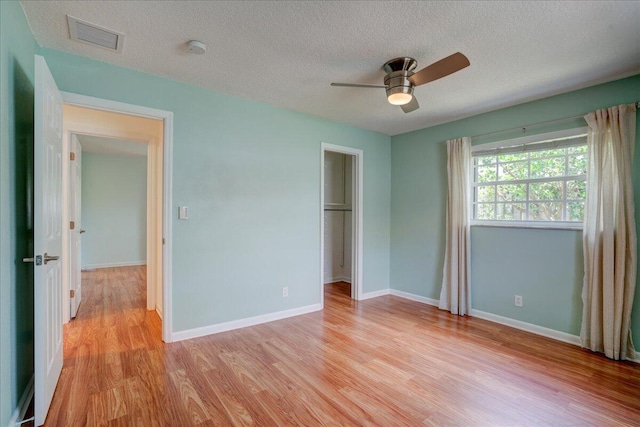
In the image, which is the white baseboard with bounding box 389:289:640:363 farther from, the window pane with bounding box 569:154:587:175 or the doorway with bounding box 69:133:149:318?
the doorway with bounding box 69:133:149:318

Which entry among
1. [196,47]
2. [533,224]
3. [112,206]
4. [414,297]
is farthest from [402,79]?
[112,206]

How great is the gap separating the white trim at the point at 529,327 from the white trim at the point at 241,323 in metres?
1.95

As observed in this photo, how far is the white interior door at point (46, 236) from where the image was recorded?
163 cm

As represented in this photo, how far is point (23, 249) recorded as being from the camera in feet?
6.14

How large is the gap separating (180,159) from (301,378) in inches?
85.8

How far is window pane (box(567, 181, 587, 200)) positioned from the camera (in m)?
2.91

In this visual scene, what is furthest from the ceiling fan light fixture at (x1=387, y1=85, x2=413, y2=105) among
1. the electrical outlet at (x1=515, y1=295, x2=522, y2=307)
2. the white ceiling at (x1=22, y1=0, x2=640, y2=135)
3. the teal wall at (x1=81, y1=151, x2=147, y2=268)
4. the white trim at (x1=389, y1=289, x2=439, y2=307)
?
the teal wall at (x1=81, y1=151, x2=147, y2=268)

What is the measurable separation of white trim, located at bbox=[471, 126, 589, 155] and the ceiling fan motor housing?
66.9 inches

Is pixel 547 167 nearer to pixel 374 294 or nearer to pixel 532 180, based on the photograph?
pixel 532 180

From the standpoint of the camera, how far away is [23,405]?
1.80 m

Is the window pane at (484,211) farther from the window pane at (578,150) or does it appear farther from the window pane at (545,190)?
the window pane at (578,150)

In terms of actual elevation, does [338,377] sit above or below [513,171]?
below

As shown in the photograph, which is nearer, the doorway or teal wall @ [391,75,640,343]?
teal wall @ [391,75,640,343]

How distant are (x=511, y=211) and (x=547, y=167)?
22.5 inches
